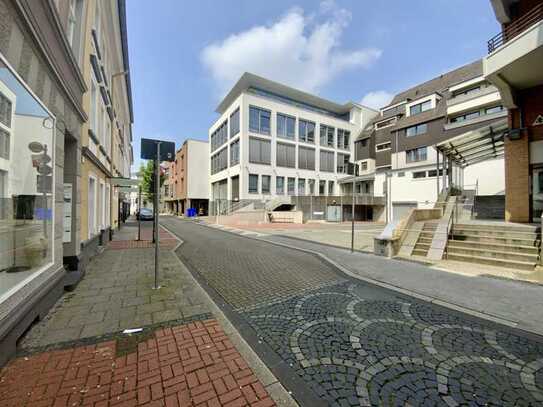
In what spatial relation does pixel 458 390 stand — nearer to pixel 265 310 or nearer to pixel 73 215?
pixel 265 310

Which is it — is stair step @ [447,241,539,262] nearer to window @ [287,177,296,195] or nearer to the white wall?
the white wall

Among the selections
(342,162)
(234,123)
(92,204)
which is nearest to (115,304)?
(92,204)

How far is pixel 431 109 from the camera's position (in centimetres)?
2606

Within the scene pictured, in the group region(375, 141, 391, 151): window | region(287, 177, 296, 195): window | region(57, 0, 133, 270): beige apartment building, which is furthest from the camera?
region(287, 177, 296, 195): window

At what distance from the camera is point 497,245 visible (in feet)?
23.3

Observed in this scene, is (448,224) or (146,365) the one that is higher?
(448,224)

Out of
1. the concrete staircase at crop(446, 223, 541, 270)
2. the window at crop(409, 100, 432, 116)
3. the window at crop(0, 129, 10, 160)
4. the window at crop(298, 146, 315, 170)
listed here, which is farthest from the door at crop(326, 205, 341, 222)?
the window at crop(0, 129, 10, 160)

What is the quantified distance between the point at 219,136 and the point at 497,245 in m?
36.4

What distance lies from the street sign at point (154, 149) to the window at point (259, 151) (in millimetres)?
26108

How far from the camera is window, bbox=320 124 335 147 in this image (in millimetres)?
37500

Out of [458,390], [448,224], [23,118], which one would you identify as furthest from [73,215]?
[448,224]

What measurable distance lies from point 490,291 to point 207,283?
5921 mm

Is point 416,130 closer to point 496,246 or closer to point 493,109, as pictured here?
point 493,109

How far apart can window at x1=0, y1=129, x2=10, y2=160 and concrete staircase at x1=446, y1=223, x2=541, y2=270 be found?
33.9 feet
